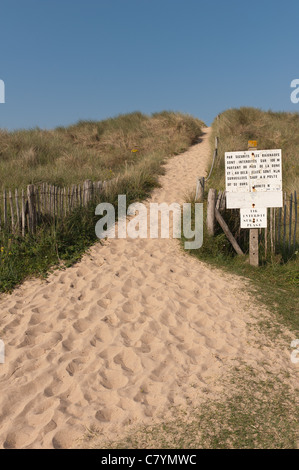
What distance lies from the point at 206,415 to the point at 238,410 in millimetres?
306

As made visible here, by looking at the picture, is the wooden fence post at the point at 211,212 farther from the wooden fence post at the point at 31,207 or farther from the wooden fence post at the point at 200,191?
the wooden fence post at the point at 31,207

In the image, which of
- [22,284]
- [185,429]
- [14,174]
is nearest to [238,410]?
[185,429]

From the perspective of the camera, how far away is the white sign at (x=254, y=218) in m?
6.47

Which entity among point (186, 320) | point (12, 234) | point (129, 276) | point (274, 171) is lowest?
point (186, 320)

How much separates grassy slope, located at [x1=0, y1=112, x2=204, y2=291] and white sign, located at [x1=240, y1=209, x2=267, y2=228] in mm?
2897

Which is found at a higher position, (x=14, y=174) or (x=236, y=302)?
(x=14, y=174)

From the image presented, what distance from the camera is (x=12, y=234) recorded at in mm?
6617

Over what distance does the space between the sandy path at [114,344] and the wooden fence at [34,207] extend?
3.91ft

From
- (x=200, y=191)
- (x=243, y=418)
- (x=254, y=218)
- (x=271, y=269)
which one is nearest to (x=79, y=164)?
(x=200, y=191)

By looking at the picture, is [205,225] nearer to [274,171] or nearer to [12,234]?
[274,171]

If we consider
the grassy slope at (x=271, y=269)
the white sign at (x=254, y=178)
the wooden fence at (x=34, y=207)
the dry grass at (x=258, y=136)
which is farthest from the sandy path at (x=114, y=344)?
the dry grass at (x=258, y=136)

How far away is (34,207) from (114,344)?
3.47m

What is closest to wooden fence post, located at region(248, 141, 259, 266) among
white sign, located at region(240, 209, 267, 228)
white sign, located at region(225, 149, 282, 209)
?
white sign, located at region(240, 209, 267, 228)

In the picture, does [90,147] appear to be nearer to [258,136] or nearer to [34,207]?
[258,136]
